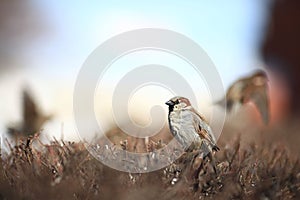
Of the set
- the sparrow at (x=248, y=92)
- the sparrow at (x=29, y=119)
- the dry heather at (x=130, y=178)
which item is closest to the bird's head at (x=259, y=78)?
the sparrow at (x=248, y=92)

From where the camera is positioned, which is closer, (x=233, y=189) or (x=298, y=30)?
(x=233, y=189)

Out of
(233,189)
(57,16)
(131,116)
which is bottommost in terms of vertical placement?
(233,189)

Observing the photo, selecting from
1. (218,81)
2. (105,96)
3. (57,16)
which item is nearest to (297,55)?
(57,16)

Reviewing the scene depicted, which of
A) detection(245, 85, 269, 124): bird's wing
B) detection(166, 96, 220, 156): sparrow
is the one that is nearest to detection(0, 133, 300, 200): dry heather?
detection(166, 96, 220, 156): sparrow

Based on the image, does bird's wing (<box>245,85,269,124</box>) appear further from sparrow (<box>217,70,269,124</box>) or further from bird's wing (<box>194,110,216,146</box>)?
bird's wing (<box>194,110,216,146</box>)

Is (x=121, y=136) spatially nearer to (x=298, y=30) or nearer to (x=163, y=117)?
(x=163, y=117)

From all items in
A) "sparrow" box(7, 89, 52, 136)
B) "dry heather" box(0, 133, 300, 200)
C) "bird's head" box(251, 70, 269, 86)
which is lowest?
"dry heather" box(0, 133, 300, 200)
